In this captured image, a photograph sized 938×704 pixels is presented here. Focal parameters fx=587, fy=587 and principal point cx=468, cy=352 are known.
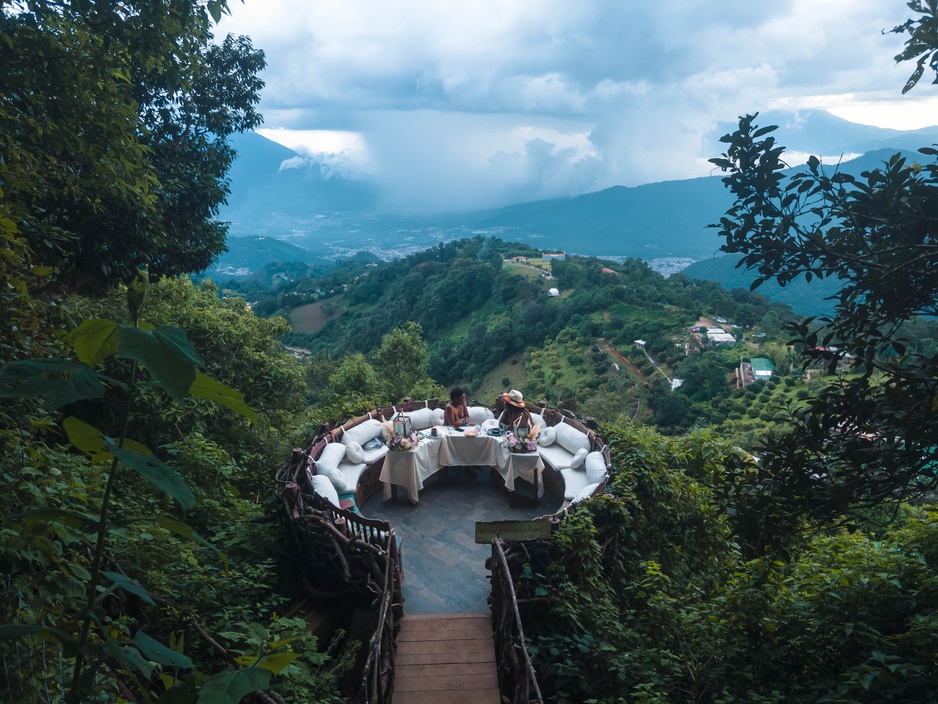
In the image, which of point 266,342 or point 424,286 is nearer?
point 266,342

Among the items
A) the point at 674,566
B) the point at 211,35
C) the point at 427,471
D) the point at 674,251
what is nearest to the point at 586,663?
the point at 674,566

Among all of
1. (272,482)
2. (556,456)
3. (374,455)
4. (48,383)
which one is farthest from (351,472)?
(48,383)

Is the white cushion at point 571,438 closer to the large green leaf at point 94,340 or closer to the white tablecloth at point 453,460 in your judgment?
the white tablecloth at point 453,460

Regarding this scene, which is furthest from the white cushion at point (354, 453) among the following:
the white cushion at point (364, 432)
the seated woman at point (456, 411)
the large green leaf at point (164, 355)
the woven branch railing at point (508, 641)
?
the large green leaf at point (164, 355)

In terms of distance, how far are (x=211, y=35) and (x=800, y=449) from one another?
9.27 metres

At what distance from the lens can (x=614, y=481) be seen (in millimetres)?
5582

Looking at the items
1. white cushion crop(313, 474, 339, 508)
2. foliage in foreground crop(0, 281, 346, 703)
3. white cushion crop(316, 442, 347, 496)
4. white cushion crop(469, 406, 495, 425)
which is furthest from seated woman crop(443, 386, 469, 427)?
foliage in foreground crop(0, 281, 346, 703)

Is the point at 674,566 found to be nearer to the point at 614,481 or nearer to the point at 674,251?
the point at 614,481

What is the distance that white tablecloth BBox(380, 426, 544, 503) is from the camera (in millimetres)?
6441

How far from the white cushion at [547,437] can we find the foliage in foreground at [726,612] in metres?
1.40

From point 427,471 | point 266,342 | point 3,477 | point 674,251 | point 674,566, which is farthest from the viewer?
point 674,251

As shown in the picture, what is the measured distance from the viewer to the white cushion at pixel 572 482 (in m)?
5.81

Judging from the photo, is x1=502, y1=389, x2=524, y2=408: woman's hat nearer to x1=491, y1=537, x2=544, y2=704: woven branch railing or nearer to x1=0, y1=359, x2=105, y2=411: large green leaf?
x1=491, y1=537, x2=544, y2=704: woven branch railing

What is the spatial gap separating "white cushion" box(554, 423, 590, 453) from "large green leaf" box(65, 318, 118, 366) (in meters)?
5.89
